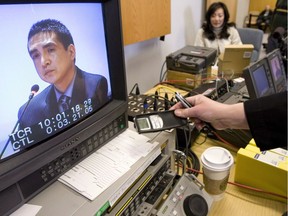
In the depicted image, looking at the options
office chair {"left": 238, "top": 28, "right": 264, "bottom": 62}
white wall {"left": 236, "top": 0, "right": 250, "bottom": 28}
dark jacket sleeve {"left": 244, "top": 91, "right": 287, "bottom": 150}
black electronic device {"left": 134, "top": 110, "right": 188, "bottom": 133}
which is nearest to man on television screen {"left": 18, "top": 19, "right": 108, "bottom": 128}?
black electronic device {"left": 134, "top": 110, "right": 188, "bottom": 133}

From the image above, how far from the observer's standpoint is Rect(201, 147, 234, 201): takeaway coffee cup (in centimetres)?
75

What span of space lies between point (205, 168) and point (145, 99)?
0.41 meters

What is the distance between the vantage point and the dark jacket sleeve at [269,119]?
1.99ft

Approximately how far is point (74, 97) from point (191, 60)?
41.3 inches

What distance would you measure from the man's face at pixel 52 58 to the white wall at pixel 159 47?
3.46 ft

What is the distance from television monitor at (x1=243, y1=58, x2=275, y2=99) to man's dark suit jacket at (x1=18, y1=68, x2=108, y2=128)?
0.65 meters

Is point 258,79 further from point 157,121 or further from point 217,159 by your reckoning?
point 157,121

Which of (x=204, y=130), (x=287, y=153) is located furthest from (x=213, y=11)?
(x=287, y=153)

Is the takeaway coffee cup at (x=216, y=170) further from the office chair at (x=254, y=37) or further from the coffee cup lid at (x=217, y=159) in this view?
the office chair at (x=254, y=37)

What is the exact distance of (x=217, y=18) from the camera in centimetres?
240

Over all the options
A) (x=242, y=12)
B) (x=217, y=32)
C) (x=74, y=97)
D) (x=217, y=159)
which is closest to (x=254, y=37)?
(x=217, y=32)

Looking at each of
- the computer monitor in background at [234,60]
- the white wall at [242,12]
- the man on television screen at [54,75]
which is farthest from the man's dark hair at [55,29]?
the white wall at [242,12]

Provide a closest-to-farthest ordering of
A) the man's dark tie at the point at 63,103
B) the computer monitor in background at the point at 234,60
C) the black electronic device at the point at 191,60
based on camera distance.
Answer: the man's dark tie at the point at 63,103, the black electronic device at the point at 191,60, the computer monitor in background at the point at 234,60

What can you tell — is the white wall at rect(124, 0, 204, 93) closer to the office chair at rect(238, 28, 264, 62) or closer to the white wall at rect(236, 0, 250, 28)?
the office chair at rect(238, 28, 264, 62)
